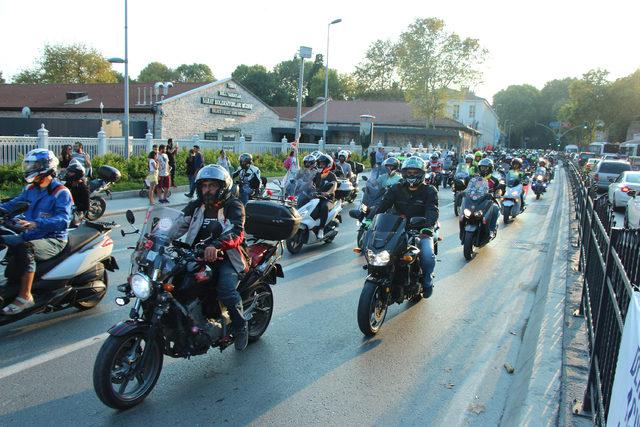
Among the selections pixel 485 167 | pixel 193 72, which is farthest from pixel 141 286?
pixel 193 72

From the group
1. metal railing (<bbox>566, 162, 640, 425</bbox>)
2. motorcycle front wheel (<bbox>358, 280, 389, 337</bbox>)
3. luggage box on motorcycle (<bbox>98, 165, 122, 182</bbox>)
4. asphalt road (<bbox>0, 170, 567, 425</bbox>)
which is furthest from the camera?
luggage box on motorcycle (<bbox>98, 165, 122, 182</bbox>)

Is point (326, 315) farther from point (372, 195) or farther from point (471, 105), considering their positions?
point (471, 105)

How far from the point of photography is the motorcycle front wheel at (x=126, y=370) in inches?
154

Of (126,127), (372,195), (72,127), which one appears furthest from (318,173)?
(72,127)

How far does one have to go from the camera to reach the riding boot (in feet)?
15.7

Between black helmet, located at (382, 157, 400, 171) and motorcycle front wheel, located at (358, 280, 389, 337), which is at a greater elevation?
black helmet, located at (382, 157, 400, 171)

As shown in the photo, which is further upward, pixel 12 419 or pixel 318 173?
pixel 318 173

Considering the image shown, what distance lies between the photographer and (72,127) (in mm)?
30688

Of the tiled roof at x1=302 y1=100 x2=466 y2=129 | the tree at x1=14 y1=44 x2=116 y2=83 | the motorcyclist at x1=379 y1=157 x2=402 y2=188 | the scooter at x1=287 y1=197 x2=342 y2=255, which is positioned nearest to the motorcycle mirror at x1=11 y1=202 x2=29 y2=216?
the scooter at x1=287 y1=197 x2=342 y2=255

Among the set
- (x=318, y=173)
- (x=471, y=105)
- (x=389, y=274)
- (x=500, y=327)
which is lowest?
(x=500, y=327)

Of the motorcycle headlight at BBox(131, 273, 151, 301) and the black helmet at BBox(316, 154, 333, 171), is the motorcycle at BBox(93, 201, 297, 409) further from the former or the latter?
the black helmet at BBox(316, 154, 333, 171)

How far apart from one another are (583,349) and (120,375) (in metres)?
3.96

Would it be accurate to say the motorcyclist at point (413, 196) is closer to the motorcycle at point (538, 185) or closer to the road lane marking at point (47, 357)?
the road lane marking at point (47, 357)

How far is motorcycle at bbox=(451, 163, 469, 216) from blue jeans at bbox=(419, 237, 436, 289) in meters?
5.22
